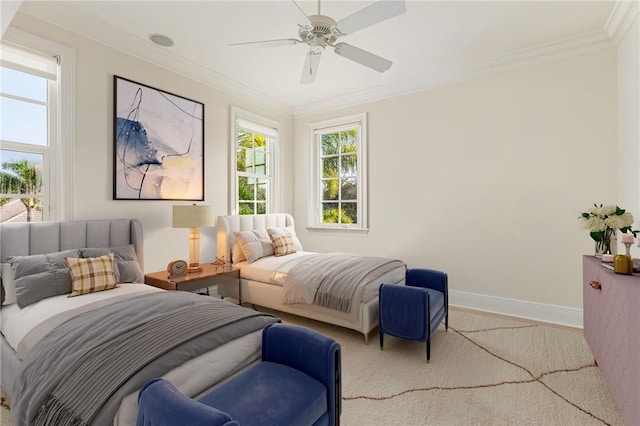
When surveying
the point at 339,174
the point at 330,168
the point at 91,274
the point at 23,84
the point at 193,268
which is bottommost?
the point at 193,268

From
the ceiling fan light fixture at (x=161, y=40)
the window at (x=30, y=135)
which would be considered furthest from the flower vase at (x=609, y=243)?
the window at (x=30, y=135)

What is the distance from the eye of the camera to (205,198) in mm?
4012

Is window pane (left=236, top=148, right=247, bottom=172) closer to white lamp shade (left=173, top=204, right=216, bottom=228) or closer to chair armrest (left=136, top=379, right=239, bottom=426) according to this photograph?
white lamp shade (left=173, top=204, right=216, bottom=228)

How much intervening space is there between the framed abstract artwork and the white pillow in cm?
110

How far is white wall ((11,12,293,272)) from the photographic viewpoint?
9.41 feet

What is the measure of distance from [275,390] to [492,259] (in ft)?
10.8

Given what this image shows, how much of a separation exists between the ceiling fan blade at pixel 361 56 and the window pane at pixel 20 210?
2.95 meters

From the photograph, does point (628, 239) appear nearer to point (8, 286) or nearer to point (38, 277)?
point (38, 277)

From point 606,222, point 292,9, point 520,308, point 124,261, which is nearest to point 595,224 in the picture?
point 606,222

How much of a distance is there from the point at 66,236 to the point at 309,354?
2.47m

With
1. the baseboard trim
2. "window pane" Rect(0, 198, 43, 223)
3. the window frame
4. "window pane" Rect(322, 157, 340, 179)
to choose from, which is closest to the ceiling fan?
the window frame

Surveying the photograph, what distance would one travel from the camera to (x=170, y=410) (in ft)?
3.55

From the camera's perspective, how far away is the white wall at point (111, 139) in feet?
9.41

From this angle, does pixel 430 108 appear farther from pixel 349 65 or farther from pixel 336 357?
pixel 336 357
